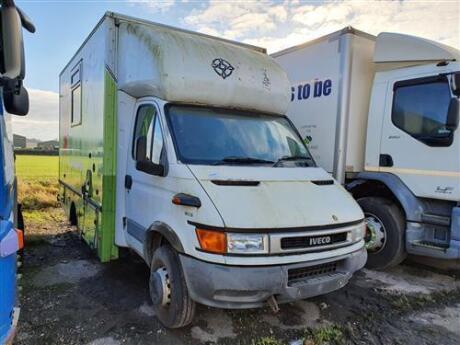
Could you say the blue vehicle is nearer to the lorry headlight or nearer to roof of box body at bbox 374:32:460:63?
the lorry headlight

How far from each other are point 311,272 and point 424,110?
11.2 feet

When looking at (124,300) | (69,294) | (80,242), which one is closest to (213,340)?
(124,300)

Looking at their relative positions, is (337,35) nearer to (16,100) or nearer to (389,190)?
(389,190)

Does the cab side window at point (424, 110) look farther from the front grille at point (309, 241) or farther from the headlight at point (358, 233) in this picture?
the front grille at point (309, 241)

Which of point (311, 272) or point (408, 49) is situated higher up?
point (408, 49)

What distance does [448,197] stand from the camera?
5.03 meters

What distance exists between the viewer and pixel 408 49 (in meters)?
5.52

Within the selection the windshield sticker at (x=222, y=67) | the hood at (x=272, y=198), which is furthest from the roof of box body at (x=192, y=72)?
the hood at (x=272, y=198)

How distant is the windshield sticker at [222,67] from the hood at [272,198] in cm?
119

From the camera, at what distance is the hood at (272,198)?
3.05 meters

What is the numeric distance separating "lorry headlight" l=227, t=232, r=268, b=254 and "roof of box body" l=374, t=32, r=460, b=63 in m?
4.10

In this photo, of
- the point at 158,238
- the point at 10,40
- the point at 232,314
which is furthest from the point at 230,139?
the point at 10,40

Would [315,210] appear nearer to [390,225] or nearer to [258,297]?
[258,297]

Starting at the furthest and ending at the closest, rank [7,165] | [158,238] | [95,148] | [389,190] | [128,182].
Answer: [389,190] → [95,148] → [128,182] → [158,238] → [7,165]
